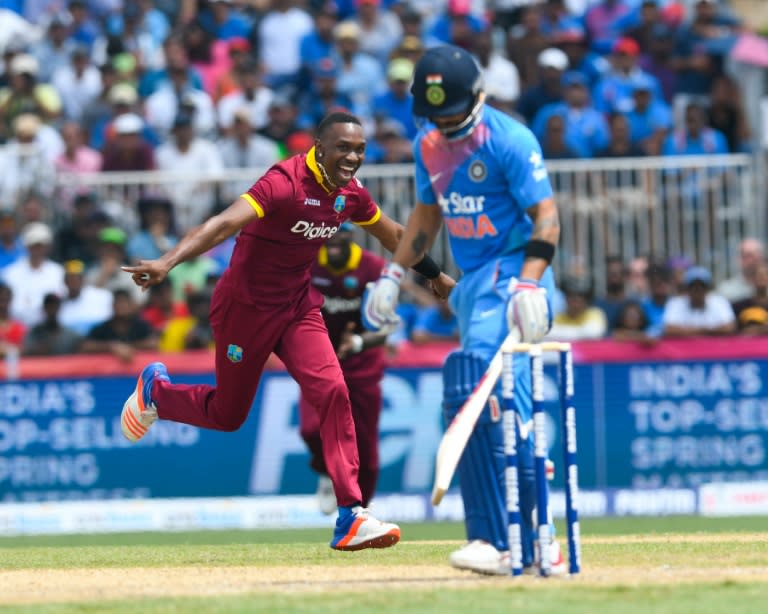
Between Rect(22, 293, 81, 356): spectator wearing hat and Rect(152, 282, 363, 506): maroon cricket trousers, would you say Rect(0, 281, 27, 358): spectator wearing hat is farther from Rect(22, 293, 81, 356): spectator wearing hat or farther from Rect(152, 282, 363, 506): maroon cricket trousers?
Rect(152, 282, 363, 506): maroon cricket trousers

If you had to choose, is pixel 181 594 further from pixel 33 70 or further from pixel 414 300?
pixel 33 70

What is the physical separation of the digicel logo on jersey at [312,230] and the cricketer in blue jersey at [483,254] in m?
1.07

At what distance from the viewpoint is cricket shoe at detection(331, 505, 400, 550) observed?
8.77 meters

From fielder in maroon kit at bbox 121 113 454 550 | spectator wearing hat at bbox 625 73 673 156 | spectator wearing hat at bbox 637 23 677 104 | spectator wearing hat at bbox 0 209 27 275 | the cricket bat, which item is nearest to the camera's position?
the cricket bat

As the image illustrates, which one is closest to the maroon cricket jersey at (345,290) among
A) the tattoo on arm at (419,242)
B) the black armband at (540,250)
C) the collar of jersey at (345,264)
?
the collar of jersey at (345,264)

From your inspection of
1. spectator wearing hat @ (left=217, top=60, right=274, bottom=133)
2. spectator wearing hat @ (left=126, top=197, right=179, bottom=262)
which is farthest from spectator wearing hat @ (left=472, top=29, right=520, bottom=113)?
spectator wearing hat @ (left=126, top=197, right=179, bottom=262)

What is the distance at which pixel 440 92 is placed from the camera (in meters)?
7.79

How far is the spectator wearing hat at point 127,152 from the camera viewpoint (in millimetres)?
17859

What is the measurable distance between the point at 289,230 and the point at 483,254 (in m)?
1.52

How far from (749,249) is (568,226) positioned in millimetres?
1896

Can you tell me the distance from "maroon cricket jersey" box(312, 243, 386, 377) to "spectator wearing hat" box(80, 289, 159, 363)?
3.41 metres

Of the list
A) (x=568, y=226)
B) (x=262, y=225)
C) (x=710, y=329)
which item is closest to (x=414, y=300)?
(x=568, y=226)

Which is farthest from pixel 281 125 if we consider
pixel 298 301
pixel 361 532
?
pixel 361 532

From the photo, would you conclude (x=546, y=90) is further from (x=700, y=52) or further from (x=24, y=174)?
(x=24, y=174)
